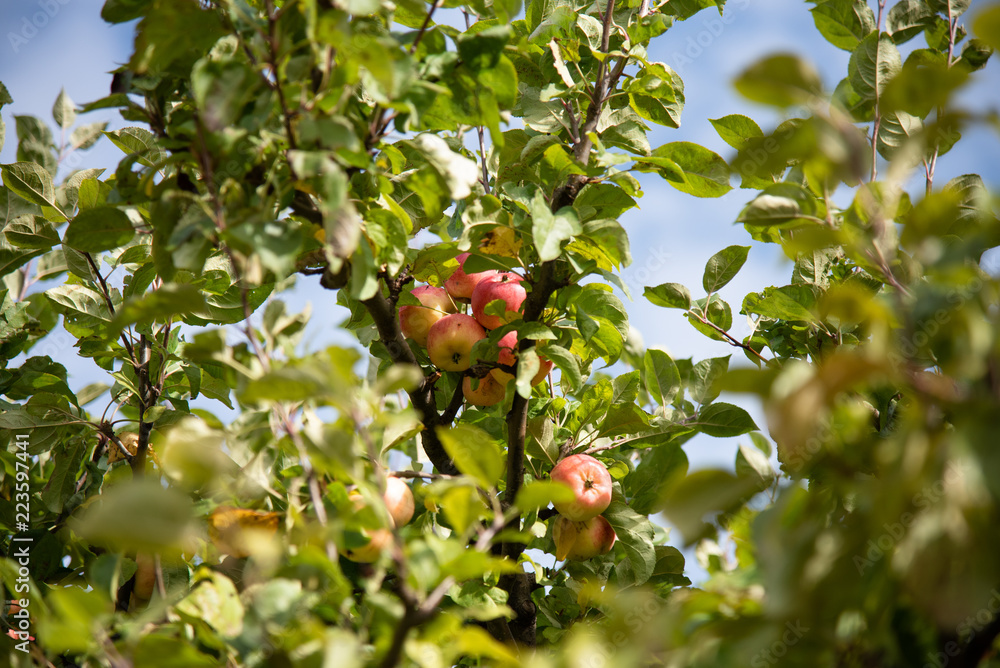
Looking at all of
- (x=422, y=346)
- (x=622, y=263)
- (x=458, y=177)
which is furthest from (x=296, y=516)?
(x=422, y=346)

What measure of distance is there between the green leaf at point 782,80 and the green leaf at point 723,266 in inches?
40.8

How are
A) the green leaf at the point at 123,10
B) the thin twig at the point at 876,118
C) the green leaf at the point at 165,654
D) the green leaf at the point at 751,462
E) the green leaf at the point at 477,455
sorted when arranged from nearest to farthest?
the green leaf at the point at 165,654 < the green leaf at the point at 477,455 < the green leaf at the point at 123,10 < the green leaf at the point at 751,462 < the thin twig at the point at 876,118

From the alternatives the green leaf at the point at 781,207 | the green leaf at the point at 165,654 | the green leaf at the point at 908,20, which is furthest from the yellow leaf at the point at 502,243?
the green leaf at the point at 165,654

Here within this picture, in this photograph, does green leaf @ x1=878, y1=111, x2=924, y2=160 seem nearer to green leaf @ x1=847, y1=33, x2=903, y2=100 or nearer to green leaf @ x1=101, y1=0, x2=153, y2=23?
green leaf @ x1=847, y1=33, x2=903, y2=100

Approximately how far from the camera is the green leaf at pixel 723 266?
185 centimetres

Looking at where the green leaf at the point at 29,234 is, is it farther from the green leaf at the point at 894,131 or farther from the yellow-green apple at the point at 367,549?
the green leaf at the point at 894,131

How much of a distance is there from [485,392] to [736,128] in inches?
35.1

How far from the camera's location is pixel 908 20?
169cm

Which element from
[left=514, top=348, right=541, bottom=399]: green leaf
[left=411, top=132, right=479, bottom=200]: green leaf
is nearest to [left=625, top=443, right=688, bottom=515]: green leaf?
[left=514, top=348, right=541, bottom=399]: green leaf

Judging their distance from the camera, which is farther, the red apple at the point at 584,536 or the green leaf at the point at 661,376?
the red apple at the point at 584,536

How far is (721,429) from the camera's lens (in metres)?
1.69

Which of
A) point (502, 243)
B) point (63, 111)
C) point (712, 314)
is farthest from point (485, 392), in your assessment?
point (63, 111)

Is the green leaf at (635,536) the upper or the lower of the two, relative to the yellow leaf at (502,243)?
lower

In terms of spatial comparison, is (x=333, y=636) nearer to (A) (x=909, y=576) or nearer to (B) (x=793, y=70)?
(A) (x=909, y=576)
